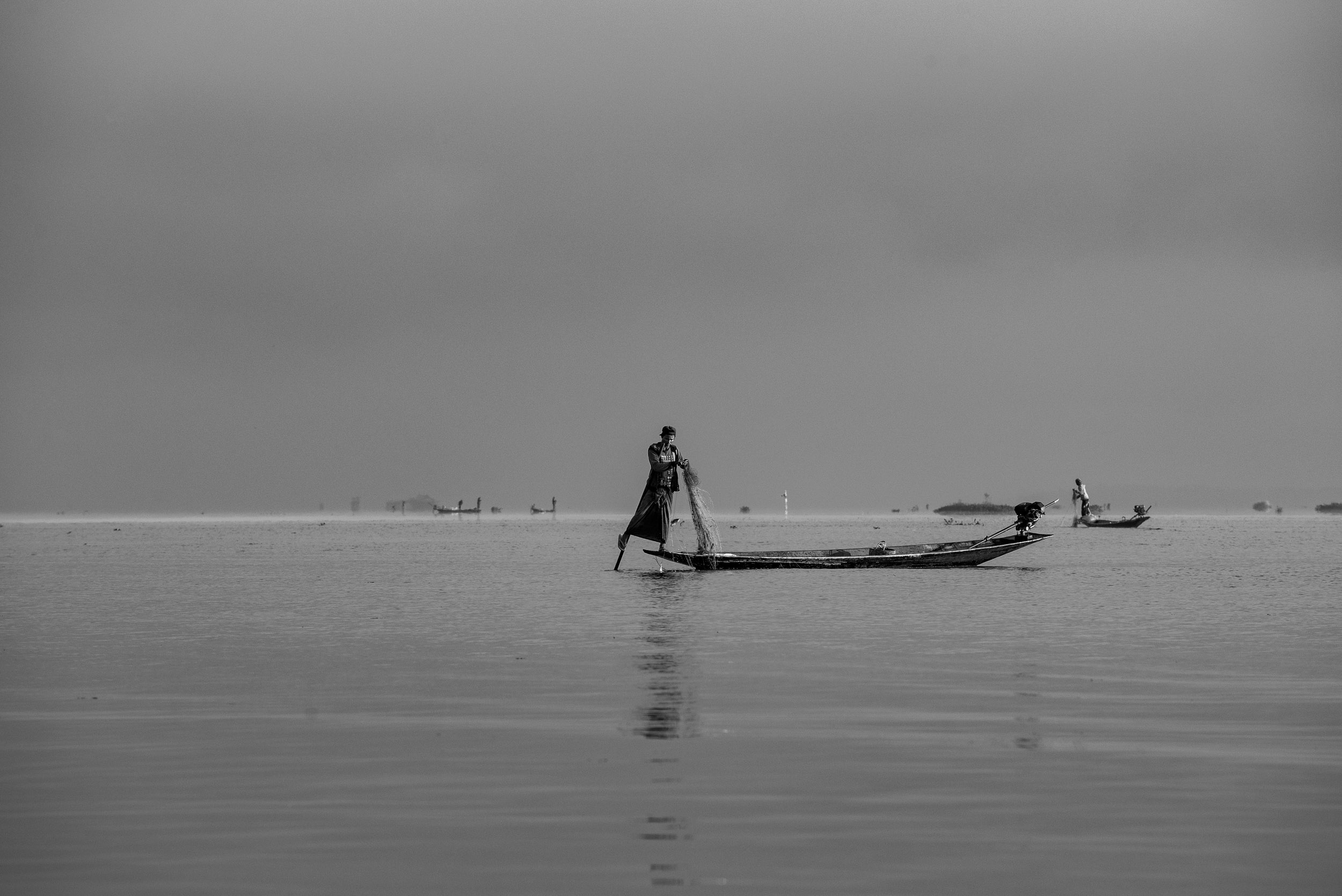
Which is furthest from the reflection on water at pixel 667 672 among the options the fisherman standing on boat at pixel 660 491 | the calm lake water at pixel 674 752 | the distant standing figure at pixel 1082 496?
the distant standing figure at pixel 1082 496

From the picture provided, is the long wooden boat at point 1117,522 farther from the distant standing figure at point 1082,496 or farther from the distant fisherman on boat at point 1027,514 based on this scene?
the distant fisherman on boat at point 1027,514

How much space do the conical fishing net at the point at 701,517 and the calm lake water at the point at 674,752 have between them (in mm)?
9315

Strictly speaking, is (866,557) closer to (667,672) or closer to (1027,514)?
(1027,514)

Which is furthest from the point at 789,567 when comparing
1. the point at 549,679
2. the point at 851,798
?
the point at 851,798

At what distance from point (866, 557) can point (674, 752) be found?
35.7 m

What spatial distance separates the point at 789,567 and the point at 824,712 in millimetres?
32430

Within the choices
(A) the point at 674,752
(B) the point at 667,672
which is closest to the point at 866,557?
(B) the point at 667,672

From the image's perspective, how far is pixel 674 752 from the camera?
12.4 metres

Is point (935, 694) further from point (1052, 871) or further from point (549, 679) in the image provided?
point (1052, 871)

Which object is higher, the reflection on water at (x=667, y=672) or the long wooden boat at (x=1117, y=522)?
the long wooden boat at (x=1117, y=522)

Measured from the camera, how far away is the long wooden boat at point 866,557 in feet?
155

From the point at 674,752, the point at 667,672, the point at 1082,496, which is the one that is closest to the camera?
the point at 674,752

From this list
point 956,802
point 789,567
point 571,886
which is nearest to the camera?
point 571,886

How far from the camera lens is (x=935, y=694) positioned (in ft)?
54.6
